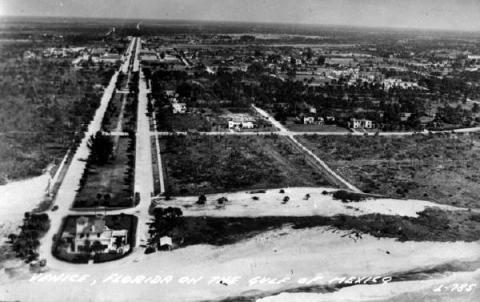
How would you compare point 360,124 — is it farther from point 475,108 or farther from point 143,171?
point 143,171

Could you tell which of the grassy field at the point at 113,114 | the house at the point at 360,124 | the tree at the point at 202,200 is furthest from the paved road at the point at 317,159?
the grassy field at the point at 113,114

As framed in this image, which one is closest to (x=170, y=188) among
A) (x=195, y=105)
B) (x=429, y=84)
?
(x=195, y=105)

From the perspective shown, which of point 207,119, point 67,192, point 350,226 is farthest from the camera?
point 207,119

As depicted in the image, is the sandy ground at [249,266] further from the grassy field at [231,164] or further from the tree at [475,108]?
the tree at [475,108]

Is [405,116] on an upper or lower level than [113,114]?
lower

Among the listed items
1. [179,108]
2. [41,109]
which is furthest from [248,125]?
[41,109]

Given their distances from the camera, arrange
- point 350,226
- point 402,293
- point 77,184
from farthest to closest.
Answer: point 77,184, point 350,226, point 402,293
